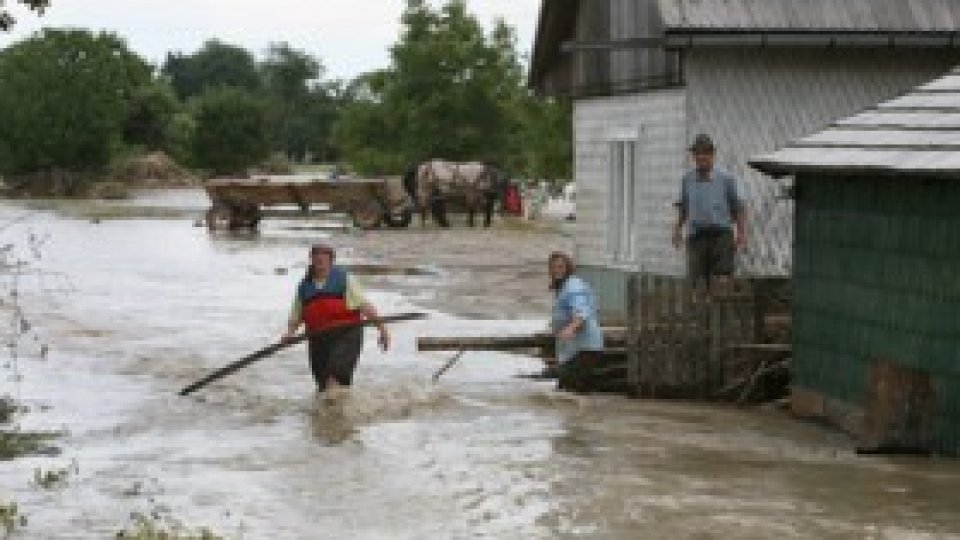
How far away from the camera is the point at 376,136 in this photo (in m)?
66.2

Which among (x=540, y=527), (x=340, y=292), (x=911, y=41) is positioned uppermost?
(x=911, y=41)

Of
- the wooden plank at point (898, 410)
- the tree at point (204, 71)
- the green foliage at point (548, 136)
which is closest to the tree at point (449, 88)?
the green foliage at point (548, 136)

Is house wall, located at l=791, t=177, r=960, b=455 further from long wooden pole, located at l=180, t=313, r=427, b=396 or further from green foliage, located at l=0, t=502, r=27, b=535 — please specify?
green foliage, located at l=0, t=502, r=27, b=535

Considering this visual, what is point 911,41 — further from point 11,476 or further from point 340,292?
point 11,476

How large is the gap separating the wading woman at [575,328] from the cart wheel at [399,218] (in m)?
30.2

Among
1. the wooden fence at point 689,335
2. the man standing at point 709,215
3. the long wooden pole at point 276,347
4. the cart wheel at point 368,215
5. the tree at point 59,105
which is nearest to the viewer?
the long wooden pole at point 276,347

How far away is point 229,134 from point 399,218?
53.6 m

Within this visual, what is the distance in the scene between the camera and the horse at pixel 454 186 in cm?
4494

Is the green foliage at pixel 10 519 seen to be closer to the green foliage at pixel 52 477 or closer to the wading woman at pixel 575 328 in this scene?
the green foliage at pixel 52 477

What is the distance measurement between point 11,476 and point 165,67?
502ft

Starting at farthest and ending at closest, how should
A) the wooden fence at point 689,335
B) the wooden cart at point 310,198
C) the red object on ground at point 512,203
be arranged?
the red object on ground at point 512,203 → the wooden cart at point 310,198 → the wooden fence at point 689,335


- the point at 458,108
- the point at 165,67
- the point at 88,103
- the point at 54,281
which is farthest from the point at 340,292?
the point at 165,67

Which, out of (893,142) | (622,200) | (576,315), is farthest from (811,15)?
(893,142)

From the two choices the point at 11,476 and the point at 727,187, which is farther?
the point at 727,187
